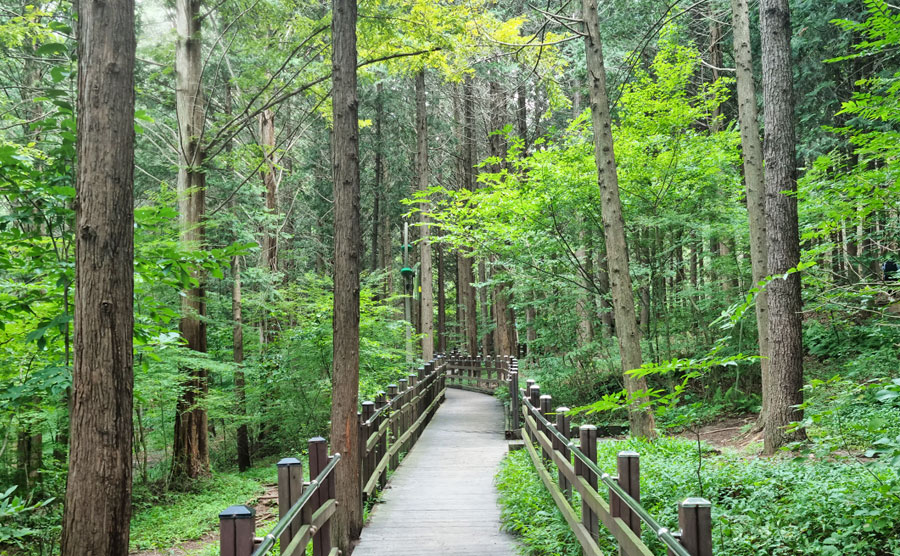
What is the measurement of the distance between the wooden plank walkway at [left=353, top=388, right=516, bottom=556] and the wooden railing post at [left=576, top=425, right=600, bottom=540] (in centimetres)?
135

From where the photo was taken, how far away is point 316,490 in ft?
14.5

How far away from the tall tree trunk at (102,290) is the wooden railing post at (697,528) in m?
Result: 3.27

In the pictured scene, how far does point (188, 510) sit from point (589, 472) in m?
7.51

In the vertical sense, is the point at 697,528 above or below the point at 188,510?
above

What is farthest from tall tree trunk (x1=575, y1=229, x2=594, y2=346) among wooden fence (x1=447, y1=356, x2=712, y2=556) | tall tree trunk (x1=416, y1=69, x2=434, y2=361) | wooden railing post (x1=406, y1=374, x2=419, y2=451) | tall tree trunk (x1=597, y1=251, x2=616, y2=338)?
tall tree trunk (x1=416, y1=69, x2=434, y2=361)

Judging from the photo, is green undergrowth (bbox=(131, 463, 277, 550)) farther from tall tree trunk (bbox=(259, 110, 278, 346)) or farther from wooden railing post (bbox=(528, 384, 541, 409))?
wooden railing post (bbox=(528, 384, 541, 409))

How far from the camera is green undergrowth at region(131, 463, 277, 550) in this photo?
8.47 metres

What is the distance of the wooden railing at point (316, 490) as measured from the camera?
255 centimetres

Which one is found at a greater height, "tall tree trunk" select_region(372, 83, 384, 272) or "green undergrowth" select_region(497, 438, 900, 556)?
"tall tree trunk" select_region(372, 83, 384, 272)

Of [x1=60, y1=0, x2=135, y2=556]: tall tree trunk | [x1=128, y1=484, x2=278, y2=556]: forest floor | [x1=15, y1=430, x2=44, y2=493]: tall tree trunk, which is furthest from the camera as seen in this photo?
[x1=15, y1=430, x2=44, y2=493]: tall tree trunk

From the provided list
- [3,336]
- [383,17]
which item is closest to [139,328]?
[3,336]

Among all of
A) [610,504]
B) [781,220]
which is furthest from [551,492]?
[781,220]

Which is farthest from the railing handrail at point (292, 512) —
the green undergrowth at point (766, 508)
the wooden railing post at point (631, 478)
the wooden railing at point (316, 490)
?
the green undergrowth at point (766, 508)

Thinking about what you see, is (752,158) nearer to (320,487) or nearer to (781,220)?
(781,220)
